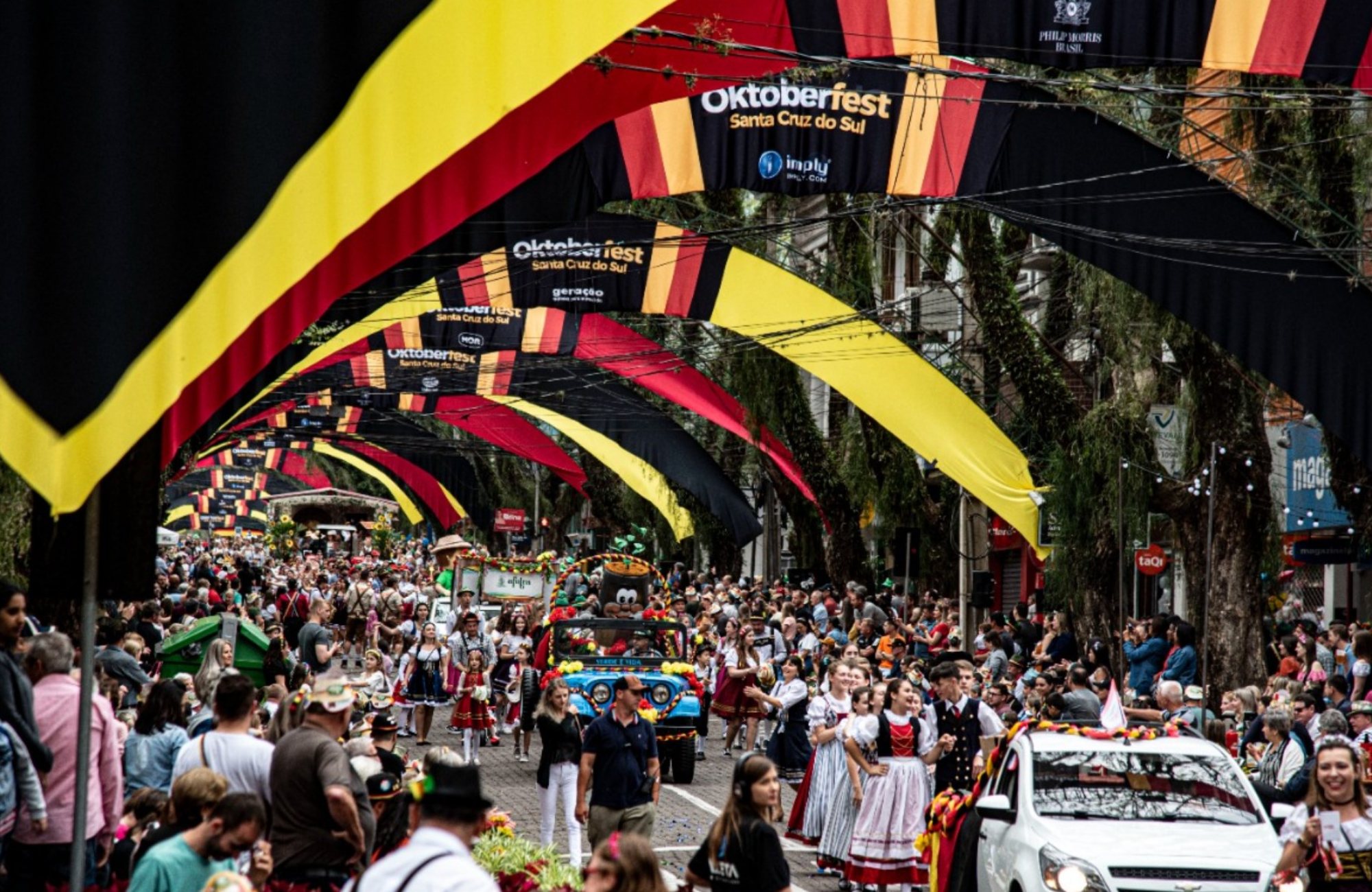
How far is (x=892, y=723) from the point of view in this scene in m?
14.6

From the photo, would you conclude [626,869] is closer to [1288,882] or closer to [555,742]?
[1288,882]

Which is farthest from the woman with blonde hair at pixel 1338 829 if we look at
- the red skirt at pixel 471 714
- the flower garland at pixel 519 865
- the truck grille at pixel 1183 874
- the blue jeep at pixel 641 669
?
the red skirt at pixel 471 714

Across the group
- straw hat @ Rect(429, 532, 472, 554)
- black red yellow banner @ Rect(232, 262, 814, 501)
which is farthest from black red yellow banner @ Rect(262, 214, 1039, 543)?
straw hat @ Rect(429, 532, 472, 554)

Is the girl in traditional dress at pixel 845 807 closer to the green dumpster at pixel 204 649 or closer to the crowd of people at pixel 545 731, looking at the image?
the crowd of people at pixel 545 731

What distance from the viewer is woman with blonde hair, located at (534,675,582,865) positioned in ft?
49.5

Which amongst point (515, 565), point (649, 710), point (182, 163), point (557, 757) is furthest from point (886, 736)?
point (515, 565)

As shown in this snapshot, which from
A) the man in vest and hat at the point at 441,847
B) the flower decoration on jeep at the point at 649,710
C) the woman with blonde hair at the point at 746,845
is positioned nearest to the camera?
the man in vest and hat at the point at 441,847

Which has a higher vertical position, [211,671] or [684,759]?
[211,671]

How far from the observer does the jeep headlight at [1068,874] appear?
34.6ft

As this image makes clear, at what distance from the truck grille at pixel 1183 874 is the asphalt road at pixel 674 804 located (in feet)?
13.7

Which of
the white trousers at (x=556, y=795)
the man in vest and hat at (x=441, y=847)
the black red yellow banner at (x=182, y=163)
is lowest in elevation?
the white trousers at (x=556, y=795)

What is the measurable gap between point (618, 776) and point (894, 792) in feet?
8.58

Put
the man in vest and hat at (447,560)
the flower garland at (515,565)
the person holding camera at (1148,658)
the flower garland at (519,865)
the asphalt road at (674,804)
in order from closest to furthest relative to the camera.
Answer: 1. the flower garland at (519,865)
2. the asphalt road at (674,804)
3. the person holding camera at (1148,658)
4. the flower garland at (515,565)
5. the man in vest and hat at (447,560)

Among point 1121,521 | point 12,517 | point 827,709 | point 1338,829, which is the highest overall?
point 12,517
